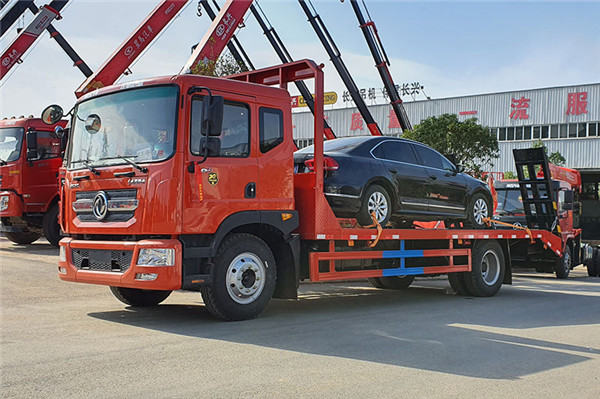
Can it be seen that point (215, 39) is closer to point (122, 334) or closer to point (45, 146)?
point (45, 146)

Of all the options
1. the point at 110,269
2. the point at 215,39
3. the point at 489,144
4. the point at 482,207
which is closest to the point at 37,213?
the point at 215,39

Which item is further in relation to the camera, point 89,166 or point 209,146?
point 89,166

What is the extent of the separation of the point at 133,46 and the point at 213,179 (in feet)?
33.4

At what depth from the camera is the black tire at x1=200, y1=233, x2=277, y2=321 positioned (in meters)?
7.25

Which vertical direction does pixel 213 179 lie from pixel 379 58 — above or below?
below

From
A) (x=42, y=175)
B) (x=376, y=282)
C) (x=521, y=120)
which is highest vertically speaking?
(x=521, y=120)

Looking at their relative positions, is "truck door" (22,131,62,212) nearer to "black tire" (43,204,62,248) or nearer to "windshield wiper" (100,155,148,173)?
"black tire" (43,204,62,248)

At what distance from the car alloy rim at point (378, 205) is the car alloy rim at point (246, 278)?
2185mm

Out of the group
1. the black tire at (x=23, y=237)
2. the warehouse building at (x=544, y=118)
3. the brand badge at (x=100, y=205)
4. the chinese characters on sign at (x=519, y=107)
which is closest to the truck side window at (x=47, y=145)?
the black tire at (x=23, y=237)

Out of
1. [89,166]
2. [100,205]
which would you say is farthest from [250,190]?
[89,166]

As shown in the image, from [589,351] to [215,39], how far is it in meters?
11.5

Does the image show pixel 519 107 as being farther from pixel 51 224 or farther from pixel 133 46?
pixel 51 224

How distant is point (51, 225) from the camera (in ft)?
51.2

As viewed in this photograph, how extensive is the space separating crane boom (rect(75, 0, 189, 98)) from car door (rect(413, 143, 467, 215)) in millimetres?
8371
